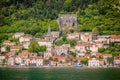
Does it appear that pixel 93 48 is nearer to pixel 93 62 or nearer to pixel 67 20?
pixel 93 62

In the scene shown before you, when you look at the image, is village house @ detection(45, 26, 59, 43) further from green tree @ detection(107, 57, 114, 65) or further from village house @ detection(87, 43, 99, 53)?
green tree @ detection(107, 57, 114, 65)

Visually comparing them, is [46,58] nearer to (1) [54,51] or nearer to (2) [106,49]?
(1) [54,51]

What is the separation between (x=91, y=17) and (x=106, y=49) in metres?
10.8

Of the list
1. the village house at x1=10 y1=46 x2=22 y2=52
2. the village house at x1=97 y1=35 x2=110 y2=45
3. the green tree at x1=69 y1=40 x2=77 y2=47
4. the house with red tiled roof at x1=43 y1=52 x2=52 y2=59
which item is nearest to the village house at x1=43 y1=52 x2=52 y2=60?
the house with red tiled roof at x1=43 y1=52 x2=52 y2=59

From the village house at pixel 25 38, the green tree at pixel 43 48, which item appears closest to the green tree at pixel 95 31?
the green tree at pixel 43 48

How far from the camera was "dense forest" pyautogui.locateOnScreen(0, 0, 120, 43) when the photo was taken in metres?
74.8

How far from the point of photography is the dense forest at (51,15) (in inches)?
2945

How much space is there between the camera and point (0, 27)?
7738cm

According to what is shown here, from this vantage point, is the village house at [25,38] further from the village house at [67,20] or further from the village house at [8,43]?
the village house at [67,20]

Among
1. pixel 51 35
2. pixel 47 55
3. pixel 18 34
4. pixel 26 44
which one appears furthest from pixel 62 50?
pixel 18 34

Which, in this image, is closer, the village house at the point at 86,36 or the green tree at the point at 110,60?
the green tree at the point at 110,60

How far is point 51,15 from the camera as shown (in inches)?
3159

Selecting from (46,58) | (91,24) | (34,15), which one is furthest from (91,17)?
(46,58)

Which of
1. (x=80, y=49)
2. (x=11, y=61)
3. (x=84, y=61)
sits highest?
(x=80, y=49)
